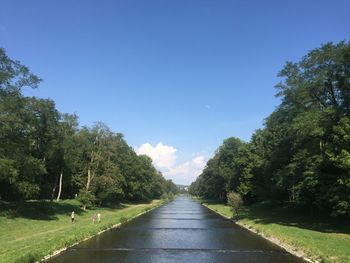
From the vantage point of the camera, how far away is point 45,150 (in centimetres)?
5406

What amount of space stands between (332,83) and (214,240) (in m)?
18.9

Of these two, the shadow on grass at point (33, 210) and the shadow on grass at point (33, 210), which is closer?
the shadow on grass at point (33, 210)

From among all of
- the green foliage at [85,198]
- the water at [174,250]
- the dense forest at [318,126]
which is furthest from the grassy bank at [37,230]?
the dense forest at [318,126]

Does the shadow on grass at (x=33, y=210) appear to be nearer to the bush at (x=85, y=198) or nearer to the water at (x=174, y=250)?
the bush at (x=85, y=198)

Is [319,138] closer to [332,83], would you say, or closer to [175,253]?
[332,83]

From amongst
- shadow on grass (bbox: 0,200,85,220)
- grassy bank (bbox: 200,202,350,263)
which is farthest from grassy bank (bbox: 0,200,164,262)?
grassy bank (bbox: 200,202,350,263)

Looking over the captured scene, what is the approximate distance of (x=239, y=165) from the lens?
90.2m

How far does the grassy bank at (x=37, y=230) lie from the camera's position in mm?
23500

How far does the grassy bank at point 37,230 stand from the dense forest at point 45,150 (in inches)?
92.1

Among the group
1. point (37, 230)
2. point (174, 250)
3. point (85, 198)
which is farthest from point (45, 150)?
point (174, 250)

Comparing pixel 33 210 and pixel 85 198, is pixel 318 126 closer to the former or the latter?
pixel 33 210

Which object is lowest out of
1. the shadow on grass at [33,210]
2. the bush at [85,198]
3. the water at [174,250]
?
the water at [174,250]

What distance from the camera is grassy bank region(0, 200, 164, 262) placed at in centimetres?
2350

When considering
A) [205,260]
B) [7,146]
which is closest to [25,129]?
[7,146]
